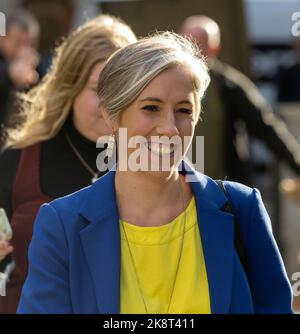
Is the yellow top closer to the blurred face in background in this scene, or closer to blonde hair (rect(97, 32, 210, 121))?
blonde hair (rect(97, 32, 210, 121))

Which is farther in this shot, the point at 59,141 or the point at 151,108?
the point at 59,141

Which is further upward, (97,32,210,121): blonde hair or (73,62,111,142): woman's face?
(73,62,111,142): woman's face

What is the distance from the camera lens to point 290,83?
31.2 ft

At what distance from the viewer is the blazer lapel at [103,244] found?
3045 mm

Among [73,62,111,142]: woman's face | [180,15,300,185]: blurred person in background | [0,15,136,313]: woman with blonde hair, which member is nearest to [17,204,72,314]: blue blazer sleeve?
[0,15,136,313]: woman with blonde hair

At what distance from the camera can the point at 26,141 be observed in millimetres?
4293

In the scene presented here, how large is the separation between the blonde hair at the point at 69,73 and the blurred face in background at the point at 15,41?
11.3ft

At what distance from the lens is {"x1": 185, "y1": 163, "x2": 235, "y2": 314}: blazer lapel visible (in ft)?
10.0

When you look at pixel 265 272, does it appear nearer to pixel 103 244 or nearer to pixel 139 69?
pixel 103 244

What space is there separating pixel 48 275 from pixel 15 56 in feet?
16.0

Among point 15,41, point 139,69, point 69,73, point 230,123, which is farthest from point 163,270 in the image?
point 15,41

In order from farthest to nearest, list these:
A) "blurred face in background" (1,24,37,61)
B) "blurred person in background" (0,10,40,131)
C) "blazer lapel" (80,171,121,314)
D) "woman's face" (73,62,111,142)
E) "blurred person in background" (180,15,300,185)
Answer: "blurred face in background" (1,24,37,61) < "blurred person in background" (0,10,40,131) < "blurred person in background" (180,15,300,185) < "woman's face" (73,62,111,142) < "blazer lapel" (80,171,121,314)

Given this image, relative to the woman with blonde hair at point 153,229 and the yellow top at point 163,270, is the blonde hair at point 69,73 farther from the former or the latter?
the yellow top at point 163,270

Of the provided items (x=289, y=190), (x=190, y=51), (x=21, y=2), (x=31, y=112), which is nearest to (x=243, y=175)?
(x=289, y=190)
